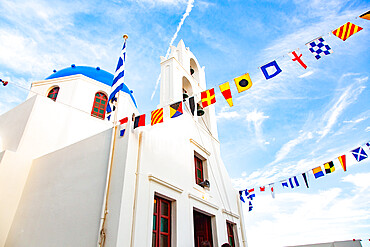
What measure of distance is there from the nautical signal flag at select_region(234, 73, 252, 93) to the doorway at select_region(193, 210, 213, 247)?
12.5ft

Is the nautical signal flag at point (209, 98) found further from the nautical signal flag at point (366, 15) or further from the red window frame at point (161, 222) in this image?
the nautical signal flag at point (366, 15)

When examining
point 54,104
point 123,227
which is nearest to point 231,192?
point 123,227

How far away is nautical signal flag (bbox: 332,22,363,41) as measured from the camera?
511 cm

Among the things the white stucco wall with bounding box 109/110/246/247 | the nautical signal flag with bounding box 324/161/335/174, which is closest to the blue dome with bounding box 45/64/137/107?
the white stucco wall with bounding box 109/110/246/247

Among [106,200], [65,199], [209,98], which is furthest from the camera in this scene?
[209,98]

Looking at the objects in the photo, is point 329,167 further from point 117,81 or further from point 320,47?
point 117,81

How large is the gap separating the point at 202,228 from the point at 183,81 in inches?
218

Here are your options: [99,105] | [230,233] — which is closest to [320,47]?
[230,233]

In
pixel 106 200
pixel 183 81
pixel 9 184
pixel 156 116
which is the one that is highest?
pixel 183 81

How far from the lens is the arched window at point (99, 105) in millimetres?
10901

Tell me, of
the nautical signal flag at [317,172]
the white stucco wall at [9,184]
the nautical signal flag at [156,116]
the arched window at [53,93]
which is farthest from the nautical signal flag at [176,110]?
the arched window at [53,93]

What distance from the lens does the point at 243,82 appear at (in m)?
5.73

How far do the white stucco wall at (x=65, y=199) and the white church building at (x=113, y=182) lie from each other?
2cm

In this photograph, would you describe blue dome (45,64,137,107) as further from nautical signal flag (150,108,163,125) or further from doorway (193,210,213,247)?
doorway (193,210,213,247)
